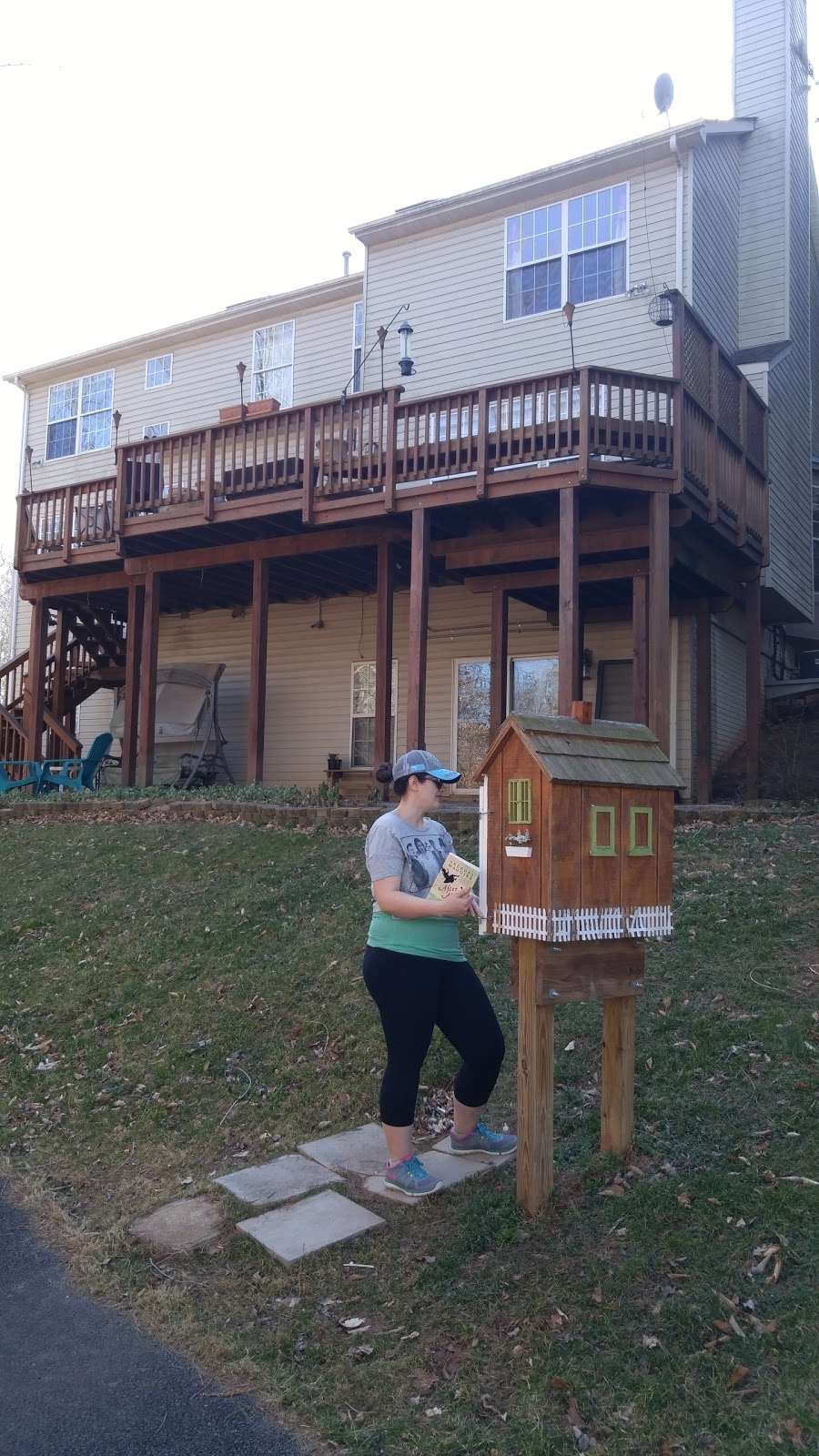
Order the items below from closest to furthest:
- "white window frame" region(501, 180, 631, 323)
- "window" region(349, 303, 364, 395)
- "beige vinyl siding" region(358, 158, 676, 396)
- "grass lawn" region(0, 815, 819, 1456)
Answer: "grass lawn" region(0, 815, 819, 1456) < "beige vinyl siding" region(358, 158, 676, 396) < "white window frame" region(501, 180, 631, 323) < "window" region(349, 303, 364, 395)

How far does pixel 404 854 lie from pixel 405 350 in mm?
12911

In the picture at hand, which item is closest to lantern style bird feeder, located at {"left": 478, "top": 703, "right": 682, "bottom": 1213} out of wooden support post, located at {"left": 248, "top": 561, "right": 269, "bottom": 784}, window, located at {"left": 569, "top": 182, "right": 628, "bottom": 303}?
wooden support post, located at {"left": 248, "top": 561, "right": 269, "bottom": 784}

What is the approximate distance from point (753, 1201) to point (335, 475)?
10.1 metres

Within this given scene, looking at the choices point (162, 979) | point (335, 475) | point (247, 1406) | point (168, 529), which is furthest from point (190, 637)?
point (247, 1406)

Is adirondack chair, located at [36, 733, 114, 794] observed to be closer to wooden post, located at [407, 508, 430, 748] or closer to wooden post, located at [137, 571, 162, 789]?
wooden post, located at [137, 571, 162, 789]

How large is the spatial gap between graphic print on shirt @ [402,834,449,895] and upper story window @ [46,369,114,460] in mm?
17851

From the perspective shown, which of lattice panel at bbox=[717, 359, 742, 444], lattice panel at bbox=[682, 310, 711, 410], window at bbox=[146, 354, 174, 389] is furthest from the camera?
window at bbox=[146, 354, 174, 389]

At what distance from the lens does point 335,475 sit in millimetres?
12797

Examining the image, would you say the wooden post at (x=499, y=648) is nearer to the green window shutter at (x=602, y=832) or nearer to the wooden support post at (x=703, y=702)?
the wooden support post at (x=703, y=702)

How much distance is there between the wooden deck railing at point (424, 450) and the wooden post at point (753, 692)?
98cm

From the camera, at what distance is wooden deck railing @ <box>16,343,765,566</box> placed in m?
11.0

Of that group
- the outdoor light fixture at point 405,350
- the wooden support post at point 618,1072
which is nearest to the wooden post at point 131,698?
the outdoor light fixture at point 405,350

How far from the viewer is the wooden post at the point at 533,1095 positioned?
4.10 m

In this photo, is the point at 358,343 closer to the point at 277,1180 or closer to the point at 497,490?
the point at 497,490
